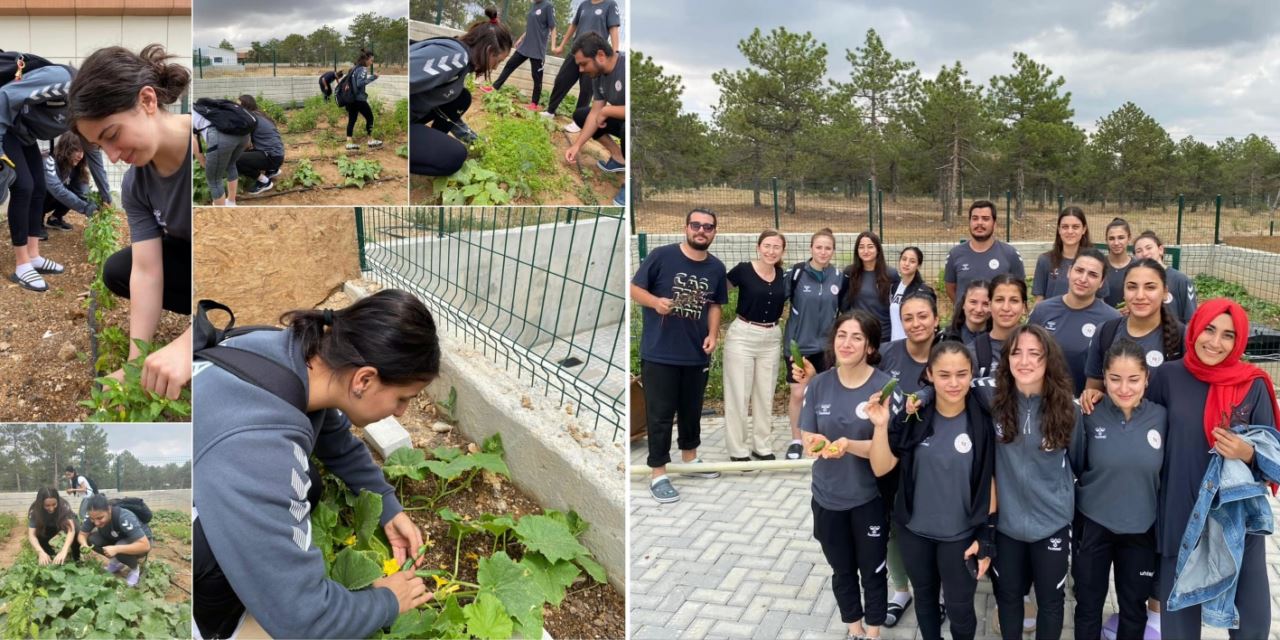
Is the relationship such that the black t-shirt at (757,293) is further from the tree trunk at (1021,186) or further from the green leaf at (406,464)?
the tree trunk at (1021,186)

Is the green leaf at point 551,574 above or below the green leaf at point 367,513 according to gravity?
below

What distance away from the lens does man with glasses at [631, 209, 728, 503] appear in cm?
458

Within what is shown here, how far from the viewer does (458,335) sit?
327cm

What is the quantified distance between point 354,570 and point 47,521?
0.65 metres

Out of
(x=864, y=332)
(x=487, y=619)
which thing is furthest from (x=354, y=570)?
(x=864, y=332)

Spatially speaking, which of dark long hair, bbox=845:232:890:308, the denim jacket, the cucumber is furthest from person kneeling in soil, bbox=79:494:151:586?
dark long hair, bbox=845:232:890:308

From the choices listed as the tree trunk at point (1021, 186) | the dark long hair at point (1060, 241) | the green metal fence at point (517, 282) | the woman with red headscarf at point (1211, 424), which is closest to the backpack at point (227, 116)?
the green metal fence at point (517, 282)

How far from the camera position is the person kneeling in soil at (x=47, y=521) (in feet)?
6.17

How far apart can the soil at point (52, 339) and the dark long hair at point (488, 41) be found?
819 mm

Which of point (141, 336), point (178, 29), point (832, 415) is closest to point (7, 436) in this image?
point (141, 336)

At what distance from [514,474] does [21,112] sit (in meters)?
1.65

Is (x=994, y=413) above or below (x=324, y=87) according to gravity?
below

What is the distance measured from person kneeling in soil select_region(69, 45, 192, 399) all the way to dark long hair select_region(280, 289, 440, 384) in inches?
11.2

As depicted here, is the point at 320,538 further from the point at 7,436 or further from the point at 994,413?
the point at 994,413
